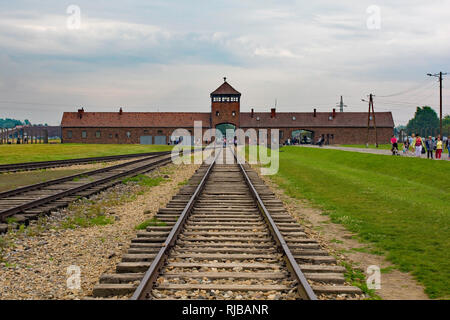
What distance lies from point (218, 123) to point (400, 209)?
235ft

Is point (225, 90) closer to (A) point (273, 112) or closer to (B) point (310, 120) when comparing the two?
(A) point (273, 112)

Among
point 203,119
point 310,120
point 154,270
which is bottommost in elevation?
point 154,270

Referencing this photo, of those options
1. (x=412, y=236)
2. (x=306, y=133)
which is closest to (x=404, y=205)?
(x=412, y=236)

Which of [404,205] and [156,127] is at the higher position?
[156,127]

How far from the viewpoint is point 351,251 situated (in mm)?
7367

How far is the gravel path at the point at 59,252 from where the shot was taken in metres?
5.46

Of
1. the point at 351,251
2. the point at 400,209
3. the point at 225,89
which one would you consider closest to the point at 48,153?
the point at 400,209

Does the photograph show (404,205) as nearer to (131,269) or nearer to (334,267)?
(334,267)

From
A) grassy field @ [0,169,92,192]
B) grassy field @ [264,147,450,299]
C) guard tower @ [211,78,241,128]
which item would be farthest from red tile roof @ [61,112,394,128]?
grassy field @ [264,147,450,299]

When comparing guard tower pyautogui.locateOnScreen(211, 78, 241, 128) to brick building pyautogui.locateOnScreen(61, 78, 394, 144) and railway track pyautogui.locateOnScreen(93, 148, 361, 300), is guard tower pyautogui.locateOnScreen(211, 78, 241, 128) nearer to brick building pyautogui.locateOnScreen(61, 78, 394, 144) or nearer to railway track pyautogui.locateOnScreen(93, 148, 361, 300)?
brick building pyautogui.locateOnScreen(61, 78, 394, 144)

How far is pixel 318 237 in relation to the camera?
27.2 ft

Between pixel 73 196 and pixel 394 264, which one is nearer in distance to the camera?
pixel 394 264

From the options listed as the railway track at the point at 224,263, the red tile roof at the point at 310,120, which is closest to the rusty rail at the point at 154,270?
the railway track at the point at 224,263

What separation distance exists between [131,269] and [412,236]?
5662mm
